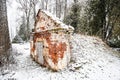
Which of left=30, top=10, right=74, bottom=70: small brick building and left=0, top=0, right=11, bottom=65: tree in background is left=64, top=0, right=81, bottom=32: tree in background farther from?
left=0, top=0, right=11, bottom=65: tree in background

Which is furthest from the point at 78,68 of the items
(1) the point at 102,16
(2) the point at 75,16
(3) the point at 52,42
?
(2) the point at 75,16

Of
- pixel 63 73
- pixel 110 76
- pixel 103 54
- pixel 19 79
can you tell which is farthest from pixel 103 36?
pixel 19 79

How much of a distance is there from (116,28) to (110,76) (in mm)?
6037

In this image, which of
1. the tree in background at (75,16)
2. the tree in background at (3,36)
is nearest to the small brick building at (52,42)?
the tree in background at (3,36)

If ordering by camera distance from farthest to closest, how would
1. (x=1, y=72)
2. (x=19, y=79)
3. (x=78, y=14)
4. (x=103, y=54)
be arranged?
1. (x=78, y=14)
2. (x=103, y=54)
3. (x=1, y=72)
4. (x=19, y=79)

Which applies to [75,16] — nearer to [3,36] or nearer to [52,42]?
[52,42]

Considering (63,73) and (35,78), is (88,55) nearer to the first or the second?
(63,73)

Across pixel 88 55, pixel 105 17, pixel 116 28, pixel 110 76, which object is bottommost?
pixel 110 76

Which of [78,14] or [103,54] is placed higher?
[78,14]

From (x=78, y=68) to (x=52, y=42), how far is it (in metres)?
1.87

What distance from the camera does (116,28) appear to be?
12.8 m

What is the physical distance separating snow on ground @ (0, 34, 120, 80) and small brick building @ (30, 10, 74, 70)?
1.25ft

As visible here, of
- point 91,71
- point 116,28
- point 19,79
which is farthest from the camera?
point 116,28

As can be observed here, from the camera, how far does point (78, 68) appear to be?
7.96 meters
